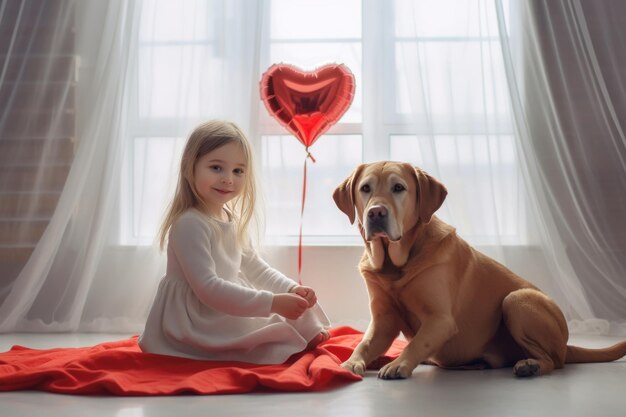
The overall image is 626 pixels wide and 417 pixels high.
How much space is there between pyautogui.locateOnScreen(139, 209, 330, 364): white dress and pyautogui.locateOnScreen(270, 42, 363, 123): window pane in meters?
1.51

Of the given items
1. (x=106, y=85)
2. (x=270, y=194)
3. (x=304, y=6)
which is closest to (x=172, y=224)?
(x=270, y=194)

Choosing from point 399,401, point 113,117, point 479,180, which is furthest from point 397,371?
point 113,117

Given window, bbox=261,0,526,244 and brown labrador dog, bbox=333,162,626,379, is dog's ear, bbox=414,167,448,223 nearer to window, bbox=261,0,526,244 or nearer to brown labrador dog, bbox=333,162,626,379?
brown labrador dog, bbox=333,162,626,379

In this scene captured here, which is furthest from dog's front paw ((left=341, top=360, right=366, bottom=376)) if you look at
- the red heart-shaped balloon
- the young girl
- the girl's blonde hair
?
the red heart-shaped balloon

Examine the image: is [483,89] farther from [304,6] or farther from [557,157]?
[304,6]

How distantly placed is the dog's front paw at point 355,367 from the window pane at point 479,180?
1.47 m

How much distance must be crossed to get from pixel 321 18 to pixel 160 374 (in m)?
2.22

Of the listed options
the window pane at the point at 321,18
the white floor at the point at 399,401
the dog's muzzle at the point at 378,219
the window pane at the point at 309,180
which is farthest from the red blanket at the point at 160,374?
the window pane at the point at 321,18

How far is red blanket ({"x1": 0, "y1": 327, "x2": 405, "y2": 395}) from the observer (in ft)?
6.05

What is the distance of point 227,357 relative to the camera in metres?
2.17

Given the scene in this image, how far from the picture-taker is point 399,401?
1.73 metres

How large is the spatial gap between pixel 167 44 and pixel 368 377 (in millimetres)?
2198

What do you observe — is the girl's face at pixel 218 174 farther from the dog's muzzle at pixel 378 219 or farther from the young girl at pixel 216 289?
the dog's muzzle at pixel 378 219

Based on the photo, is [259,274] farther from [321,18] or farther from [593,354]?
[321,18]
